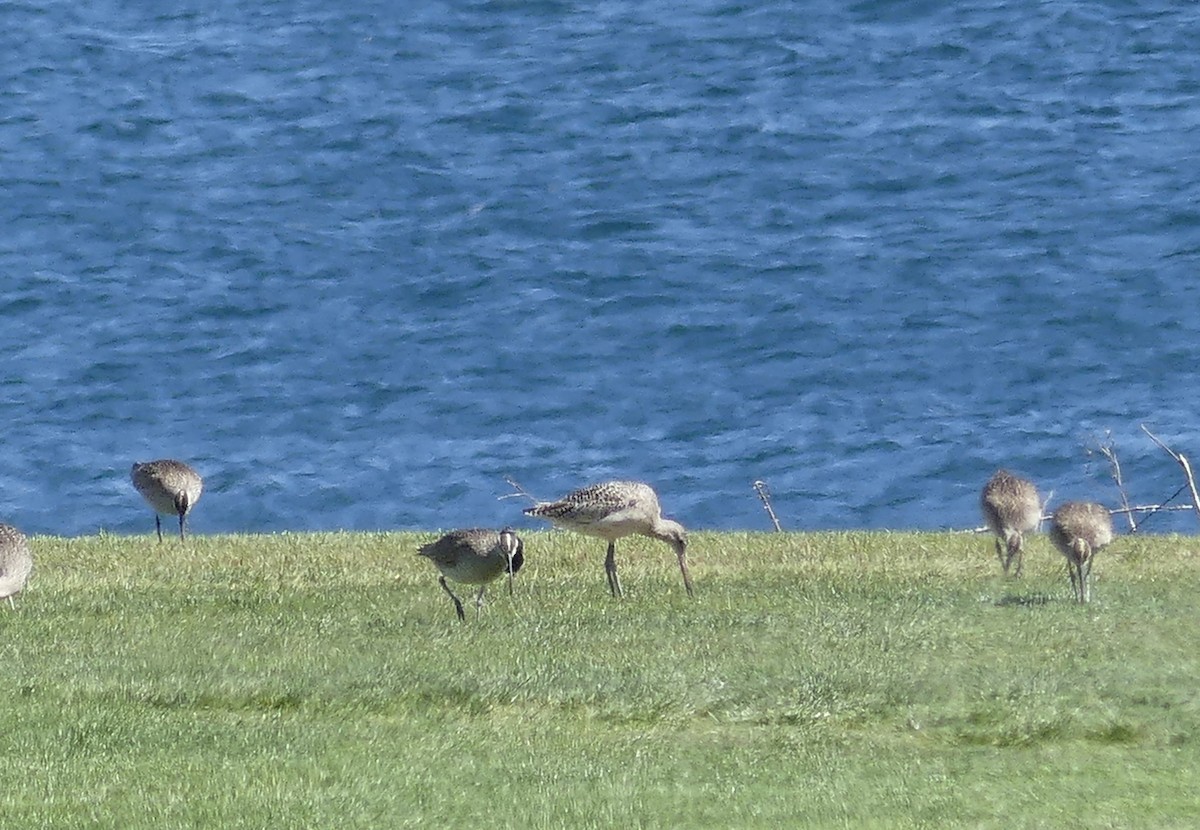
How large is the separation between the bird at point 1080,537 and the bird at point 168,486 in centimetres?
892

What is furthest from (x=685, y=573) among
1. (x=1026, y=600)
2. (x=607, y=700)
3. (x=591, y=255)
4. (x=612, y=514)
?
(x=591, y=255)

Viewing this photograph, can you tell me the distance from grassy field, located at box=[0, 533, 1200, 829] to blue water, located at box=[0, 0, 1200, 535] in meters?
19.6

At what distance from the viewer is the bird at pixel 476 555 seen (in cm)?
1597

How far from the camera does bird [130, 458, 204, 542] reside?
2144cm

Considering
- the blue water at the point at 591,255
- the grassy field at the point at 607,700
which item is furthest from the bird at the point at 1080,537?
the blue water at the point at 591,255

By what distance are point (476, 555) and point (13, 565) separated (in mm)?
3495

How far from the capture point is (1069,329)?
4534 cm

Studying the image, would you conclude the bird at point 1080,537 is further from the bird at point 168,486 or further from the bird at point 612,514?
the bird at point 168,486

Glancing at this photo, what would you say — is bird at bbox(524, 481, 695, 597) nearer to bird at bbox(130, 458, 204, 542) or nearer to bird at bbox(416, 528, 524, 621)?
bird at bbox(416, 528, 524, 621)

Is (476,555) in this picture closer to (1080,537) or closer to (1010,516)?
(1080,537)

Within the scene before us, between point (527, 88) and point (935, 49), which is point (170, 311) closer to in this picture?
point (527, 88)

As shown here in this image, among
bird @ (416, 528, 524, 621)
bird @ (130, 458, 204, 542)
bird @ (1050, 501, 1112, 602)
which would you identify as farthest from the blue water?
bird @ (416, 528, 524, 621)

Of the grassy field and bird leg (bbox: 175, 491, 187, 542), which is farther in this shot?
bird leg (bbox: 175, 491, 187, 542)

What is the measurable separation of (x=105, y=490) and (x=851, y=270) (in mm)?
17717
